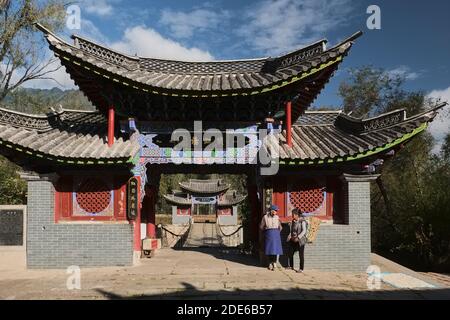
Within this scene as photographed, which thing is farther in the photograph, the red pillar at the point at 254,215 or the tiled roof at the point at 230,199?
the tiled roof at the point at 230,199

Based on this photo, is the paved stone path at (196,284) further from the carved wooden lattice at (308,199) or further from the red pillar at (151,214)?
the red pillar at (151,214)

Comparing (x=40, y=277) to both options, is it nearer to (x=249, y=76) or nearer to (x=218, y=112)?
(x=218, y=112)

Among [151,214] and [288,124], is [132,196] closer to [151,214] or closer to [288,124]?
[151,214]

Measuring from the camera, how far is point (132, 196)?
378 inches

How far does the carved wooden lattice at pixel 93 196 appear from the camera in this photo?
9.84m

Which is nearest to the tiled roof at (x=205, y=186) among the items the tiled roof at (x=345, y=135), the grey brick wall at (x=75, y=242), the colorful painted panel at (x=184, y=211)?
the colorful painted panel at (x=184, y=211)

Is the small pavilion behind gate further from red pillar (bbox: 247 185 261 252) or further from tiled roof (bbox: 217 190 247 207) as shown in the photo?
red pillar (bbox: 247 185 261 252)

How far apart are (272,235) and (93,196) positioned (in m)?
4.60

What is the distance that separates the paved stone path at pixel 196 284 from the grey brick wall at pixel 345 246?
0.39m

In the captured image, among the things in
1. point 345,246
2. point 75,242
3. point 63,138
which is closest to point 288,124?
point 345,246

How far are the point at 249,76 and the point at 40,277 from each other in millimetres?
7162

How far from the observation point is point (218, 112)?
32.7ft

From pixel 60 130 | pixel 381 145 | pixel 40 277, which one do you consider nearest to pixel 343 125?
pixel 381 145

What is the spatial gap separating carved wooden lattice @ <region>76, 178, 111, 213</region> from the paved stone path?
1.59 m
